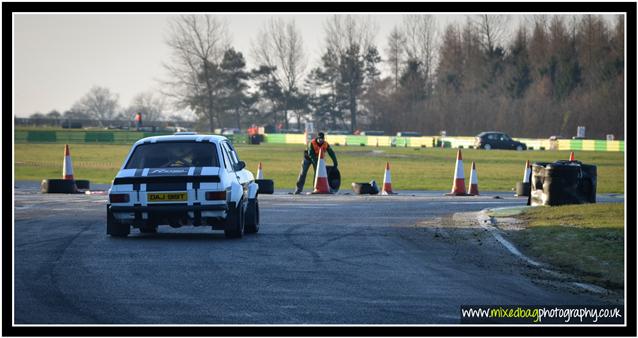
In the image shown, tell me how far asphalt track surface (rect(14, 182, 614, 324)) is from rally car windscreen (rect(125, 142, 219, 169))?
0.99 metres

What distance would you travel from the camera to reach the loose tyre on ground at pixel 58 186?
2669cm

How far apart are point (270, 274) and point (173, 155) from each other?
14.8 ft

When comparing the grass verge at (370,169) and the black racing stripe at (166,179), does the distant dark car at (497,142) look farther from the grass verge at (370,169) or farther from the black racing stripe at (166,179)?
the black racing stripe at (166,179)

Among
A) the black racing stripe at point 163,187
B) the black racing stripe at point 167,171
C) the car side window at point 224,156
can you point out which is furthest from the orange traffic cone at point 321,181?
the black racing stripe at point 163,187

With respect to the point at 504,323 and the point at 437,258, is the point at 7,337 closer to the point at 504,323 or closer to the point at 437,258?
the point at 504,323

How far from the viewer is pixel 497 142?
7800 cm

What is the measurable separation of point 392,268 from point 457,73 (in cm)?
9541

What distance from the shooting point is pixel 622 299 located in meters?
9.65

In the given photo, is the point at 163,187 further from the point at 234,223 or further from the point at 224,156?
the point at 224,156

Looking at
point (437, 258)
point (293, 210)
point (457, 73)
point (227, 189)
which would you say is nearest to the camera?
point (437, 258)

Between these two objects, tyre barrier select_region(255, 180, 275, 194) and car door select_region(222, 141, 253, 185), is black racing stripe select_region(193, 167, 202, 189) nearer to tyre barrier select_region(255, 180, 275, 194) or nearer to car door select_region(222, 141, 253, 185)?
car door select_region(222, 141, 253, 185)

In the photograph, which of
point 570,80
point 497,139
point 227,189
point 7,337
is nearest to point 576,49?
point 570,80

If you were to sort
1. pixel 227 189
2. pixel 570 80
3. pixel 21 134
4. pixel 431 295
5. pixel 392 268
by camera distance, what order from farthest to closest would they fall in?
pixel 570 80 < pixel 21 134 < pixel 227 189 < pixel 392 268 < pixel 431 295

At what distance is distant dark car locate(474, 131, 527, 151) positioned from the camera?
77625 millimetres
